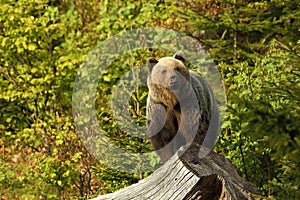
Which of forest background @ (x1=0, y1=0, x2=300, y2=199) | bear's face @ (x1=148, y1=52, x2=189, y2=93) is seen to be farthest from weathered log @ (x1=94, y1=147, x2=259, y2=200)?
forest background @ (x1=0, y1=0, x2=300, y2=199)

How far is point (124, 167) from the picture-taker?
22.7ft

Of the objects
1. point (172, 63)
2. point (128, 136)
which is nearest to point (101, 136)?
point (128, 136)

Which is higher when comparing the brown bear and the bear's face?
the bear's face

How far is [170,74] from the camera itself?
5082mm

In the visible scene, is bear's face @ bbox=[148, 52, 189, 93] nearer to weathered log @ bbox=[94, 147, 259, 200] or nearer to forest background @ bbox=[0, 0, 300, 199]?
weathered log @ bbox=[94, 147, 259, 200]

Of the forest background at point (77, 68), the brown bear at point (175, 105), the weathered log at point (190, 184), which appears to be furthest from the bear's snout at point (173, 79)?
the forest background at point (77, 68)

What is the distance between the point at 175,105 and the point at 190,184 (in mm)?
1440

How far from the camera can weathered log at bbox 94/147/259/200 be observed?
12.8 feet

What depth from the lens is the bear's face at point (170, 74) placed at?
5090 mm

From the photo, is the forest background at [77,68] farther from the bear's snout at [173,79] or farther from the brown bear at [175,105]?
the bear's snout at [173,79]

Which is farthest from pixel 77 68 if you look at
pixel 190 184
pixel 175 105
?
pixel 190 184

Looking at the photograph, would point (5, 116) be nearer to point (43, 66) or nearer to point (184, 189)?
point (43, 66)

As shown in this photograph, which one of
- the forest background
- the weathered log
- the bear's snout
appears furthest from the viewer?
the forest background

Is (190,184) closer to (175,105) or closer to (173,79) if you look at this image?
(173,79)
